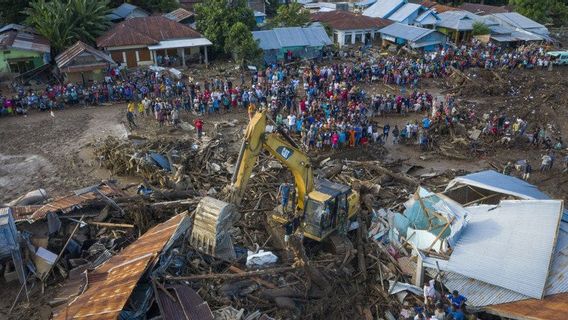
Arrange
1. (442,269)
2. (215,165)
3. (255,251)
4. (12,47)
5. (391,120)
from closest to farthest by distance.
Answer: (442,269)
(255,251)
(215,165)
(391,120)
(12,47)

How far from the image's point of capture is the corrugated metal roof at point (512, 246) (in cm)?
1131

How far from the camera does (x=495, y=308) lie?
11.1 meters

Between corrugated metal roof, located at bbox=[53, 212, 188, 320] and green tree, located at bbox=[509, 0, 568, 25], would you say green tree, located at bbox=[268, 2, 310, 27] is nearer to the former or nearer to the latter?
green tree, located at bbox=[509, 0, 568, 25]

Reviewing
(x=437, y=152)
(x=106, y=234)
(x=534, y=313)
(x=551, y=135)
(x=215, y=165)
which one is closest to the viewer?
(x=534, y=313)

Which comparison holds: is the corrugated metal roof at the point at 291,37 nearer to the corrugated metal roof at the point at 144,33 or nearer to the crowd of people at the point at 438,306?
the corrugated metal roof at the point at 144,33

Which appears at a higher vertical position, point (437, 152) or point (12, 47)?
point (12, 47)

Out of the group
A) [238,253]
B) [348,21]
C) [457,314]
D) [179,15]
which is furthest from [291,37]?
[457,314]

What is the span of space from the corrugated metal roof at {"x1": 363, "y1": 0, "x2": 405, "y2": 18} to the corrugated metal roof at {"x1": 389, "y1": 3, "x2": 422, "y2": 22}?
0.61 meters

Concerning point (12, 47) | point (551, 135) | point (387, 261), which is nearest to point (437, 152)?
point (551, 135)

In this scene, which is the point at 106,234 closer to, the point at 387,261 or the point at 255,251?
the point at 255,251

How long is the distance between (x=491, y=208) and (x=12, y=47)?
3207 centimetres

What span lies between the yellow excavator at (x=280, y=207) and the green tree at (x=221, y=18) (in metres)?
26.4

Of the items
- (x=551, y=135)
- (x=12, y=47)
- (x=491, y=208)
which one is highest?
(x=12, y=47)

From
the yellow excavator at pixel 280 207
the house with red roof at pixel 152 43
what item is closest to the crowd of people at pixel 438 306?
the yellow excavator at pixel 280 207
